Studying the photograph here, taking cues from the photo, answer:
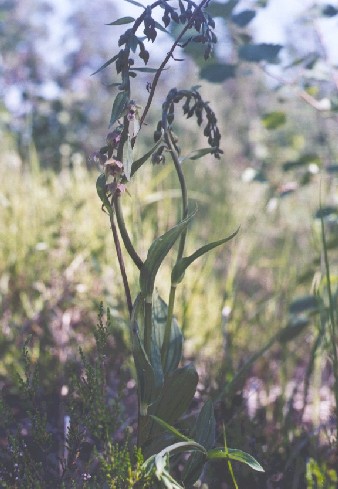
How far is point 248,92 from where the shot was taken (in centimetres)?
1207

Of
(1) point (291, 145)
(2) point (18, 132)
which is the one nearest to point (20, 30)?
(2) point (18, 132)

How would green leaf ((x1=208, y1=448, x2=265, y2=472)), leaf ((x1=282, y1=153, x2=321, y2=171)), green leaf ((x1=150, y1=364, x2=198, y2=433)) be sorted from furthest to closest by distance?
1. leaf ((x1=282, y1=153, x2=321, y2=171))
2. green leaf ((x1=150, y1=364, x2=198, y2=433))
3. green leaf ((x1=208, y1=448, x2=265, y2=472))

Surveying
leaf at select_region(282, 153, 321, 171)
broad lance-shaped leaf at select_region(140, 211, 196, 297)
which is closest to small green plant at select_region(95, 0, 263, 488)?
broad lance-shaped leaf at select_region(140, 211, 196, 297)

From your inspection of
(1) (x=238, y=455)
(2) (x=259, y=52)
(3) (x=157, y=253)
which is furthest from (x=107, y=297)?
(1) (x=238, y=455)

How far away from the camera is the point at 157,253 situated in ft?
3.42

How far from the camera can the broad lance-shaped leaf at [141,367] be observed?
1046mm

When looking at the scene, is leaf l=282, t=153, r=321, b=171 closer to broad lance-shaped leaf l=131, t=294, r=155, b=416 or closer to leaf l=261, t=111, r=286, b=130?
leaf l=261, t=111, r=286, b=130

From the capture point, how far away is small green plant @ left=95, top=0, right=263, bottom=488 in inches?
38.9

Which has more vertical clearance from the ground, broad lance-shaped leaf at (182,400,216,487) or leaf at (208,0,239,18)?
leaf at (208,0,239,18)

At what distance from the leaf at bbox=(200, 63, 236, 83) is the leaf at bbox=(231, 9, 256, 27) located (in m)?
0.14

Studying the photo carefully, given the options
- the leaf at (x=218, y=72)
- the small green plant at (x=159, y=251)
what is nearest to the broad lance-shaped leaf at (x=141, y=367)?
the small green plant at (x=159, y=251)

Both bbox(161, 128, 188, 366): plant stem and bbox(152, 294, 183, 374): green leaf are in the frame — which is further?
bbox(152, 294, 183, 374): green leaf

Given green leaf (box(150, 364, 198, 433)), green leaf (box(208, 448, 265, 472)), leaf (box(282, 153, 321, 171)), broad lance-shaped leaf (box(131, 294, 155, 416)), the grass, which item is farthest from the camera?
leaf (box(282, 153, 321, 171))

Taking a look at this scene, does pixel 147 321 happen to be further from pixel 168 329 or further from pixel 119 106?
pixel 119 106
